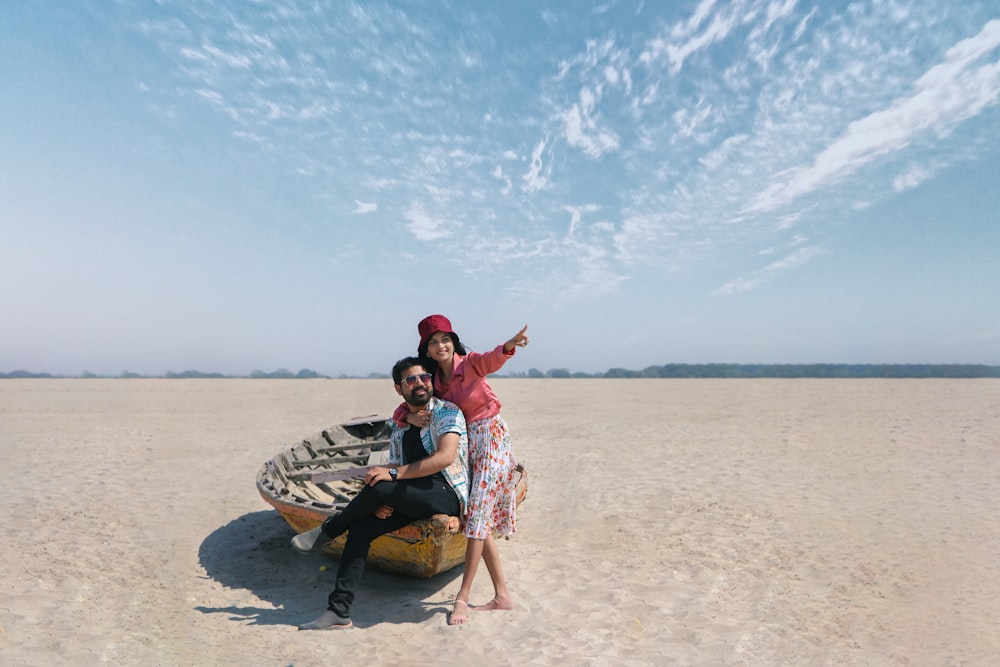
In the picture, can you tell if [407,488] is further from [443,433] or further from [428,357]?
[428,357]

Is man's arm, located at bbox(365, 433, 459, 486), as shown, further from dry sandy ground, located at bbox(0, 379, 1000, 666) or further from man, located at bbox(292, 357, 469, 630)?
dry sandy ground, located at bbox(0, 379, 1000, 666)

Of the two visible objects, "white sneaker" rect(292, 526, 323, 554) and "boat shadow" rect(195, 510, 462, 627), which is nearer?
"white sneaker" rect(292, 526, 323, 554)

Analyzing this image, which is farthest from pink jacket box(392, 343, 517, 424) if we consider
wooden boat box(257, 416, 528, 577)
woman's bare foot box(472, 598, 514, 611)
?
woman's bare foot box(472, 598, 514, 611)

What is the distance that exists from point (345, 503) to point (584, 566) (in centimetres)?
269

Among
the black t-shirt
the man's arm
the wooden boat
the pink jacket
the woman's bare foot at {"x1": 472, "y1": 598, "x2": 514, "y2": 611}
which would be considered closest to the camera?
the man's arm

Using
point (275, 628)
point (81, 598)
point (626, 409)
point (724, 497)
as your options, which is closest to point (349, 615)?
point (275, 628)

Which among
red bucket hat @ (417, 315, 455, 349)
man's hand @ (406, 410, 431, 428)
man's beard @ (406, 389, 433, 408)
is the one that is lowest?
man's hand @ (406, 410, 431, 428)

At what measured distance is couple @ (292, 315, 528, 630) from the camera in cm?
470

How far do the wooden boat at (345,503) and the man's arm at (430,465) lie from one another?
0.32m

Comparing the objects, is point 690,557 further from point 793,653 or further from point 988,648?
point 988,648

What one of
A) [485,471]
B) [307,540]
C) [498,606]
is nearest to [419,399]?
[485,471]

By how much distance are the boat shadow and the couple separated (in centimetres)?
42

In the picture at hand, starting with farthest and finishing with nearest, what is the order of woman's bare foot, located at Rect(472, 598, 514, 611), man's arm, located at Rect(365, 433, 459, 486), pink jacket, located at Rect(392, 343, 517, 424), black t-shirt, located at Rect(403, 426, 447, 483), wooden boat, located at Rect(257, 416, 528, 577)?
1. woman's bare foot, located at Rect(472, 598, 514, 611)
2. wooden boat, located at Rect(257, 416, 528, 577)
3. black t-shirt, located at Rect(403, 426, 447, 483)
4. pink jacket, located at Rect(392, 343, 517, 424)
5. man's arm, located at Rect(365, 433, 459, 486)

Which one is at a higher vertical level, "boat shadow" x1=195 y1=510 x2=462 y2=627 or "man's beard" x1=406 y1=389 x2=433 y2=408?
"man's beard" x1=406 y1=389 x2=433 y2=408
